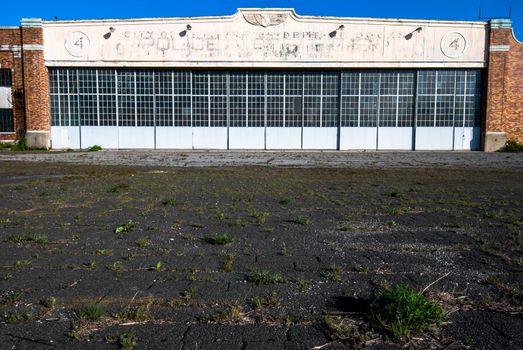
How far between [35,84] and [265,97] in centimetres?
1491

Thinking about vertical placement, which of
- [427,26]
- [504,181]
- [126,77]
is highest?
[427,26]

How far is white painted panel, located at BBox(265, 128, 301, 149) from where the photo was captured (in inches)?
1194

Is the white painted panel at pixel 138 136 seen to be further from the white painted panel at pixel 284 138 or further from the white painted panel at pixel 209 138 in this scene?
the white painted panel at pixel 284 138

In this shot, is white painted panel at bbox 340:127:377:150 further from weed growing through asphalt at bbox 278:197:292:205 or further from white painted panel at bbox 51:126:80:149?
weed growing through asphalt at bbox 278:197:292:205

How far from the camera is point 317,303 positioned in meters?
3.59

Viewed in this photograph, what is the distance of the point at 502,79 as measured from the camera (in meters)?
29.1

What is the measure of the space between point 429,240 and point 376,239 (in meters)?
0.66

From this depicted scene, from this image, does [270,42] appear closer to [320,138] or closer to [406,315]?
[320,138]

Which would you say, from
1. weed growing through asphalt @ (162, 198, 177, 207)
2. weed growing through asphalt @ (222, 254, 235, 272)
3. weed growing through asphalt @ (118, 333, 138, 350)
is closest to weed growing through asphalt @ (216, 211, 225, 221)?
weed growing through asphalt @ (162, 198, 177, 207)

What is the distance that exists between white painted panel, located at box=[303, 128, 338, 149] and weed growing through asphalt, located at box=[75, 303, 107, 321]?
89.8 ft

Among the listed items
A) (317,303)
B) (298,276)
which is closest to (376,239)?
(298,276)

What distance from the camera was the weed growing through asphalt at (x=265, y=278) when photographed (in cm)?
408

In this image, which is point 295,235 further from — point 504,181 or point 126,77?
point 126,77

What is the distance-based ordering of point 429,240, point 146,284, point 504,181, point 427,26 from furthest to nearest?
1. point 427,26
2. point 504,181
3. point 429,240
4. point 146,284
